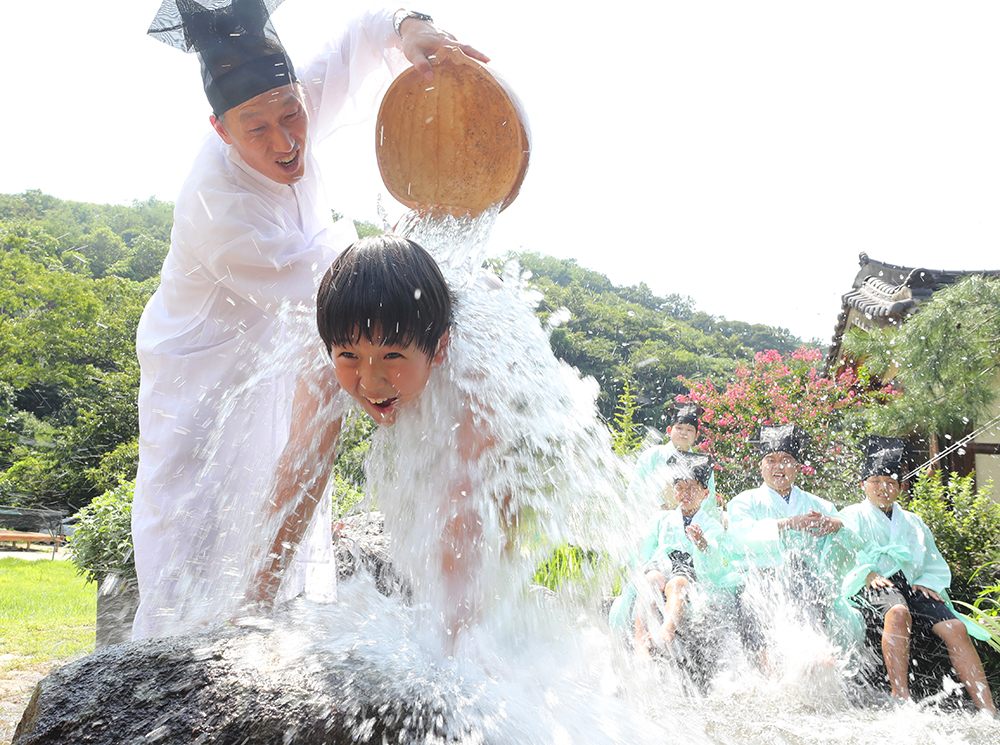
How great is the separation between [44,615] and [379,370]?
6427 mm

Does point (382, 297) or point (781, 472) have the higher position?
point (382, 297)

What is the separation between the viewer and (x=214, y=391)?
2.13 meters

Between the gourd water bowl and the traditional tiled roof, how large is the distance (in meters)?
6.10

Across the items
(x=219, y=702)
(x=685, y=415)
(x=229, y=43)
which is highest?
(x=229, y=43)

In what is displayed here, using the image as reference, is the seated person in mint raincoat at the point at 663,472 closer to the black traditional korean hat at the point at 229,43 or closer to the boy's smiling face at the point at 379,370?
the boy's smiling face at the point at 379,370

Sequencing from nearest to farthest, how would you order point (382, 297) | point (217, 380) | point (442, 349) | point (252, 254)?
1. point (382, 297)
2. point (442, 349)
3. point (252, 254)
4. point (217, 380)

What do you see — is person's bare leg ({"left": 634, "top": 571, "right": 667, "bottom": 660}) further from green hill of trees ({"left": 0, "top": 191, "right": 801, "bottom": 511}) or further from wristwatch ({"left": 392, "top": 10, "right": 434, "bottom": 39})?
green hill of trees ({"left": 0, "top": 191, "right": 801, "bottom": 511})

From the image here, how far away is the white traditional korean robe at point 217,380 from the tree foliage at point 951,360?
496cm

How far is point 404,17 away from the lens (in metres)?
2.28

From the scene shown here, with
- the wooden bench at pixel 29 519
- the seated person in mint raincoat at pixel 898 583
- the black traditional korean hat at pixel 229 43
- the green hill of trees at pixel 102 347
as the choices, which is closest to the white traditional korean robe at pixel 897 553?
the seated person in mint raincoat at pixel 898 583

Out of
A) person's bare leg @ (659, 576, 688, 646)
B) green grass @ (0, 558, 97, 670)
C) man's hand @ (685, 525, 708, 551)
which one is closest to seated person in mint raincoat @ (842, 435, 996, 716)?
man's hand @ (685, 525, 708, 551)

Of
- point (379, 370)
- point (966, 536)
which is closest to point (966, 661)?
point (966, 536)

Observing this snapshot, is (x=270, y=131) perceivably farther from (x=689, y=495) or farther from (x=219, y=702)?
(x=689, y=495)

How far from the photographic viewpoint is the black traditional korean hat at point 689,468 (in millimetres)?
4359
